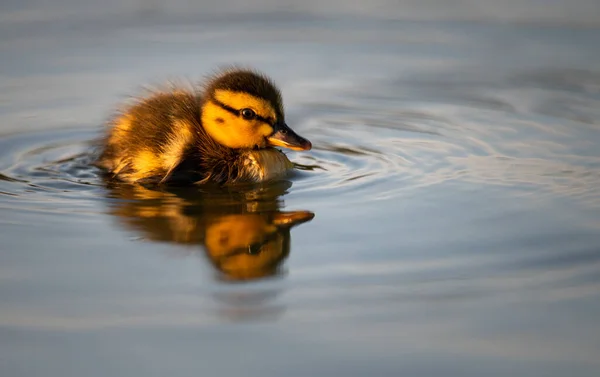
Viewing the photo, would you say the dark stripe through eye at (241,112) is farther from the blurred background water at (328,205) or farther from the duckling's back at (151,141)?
the blurred background water at (328,205)

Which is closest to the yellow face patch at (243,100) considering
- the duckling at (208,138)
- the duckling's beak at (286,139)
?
the duckling at (208,138)

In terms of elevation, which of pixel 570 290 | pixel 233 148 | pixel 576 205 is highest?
pixel 233 148

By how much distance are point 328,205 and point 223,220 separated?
1.45 ft

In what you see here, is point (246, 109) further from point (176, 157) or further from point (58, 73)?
point (58, 73)

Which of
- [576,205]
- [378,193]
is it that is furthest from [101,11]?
[576,205]

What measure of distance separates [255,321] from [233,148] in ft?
7.11

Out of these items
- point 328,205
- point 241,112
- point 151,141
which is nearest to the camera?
point 328,205

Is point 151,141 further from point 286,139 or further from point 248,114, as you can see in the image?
point 286,139

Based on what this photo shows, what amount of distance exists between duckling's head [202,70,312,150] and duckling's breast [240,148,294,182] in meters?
0.09

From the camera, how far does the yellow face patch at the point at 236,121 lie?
16.4ft

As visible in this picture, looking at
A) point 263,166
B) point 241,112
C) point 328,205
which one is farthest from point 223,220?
point 241,112

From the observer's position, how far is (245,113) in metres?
5.01

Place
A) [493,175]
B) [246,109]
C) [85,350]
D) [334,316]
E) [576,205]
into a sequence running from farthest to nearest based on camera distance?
[246,109] < [493,175] < [576,205] < [334,316] < [85,350]

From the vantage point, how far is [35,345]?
2.89m
